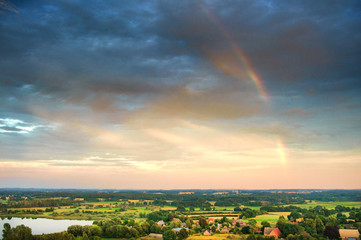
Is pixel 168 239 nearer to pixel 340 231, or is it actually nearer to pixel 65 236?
pixel 65 236

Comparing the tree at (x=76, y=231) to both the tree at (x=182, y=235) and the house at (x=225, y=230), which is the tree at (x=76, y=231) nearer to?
the tree at (x=182, y=235)

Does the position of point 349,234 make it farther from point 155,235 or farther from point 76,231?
point 76,231

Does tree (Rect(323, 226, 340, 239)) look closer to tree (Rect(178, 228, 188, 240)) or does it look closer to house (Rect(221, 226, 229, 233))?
house (Rect(221, 226, 229, 233))

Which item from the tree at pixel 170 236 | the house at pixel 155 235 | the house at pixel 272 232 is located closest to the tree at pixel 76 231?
the house at pixel 155 235

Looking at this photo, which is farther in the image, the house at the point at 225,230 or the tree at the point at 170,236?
the house at the point at 225,230

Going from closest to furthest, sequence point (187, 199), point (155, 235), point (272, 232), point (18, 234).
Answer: point (18, 234)
point (272, 232)
point (155, 235)
point (187, 199)

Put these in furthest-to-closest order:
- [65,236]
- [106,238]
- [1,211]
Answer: [1,211], [106,238], [65,236]

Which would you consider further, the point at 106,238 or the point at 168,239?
the point at 106,238

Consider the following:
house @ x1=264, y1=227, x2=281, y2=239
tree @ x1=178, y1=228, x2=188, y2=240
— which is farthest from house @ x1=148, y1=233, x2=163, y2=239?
house @ x1=264, y1=227, x2=281, y2=239

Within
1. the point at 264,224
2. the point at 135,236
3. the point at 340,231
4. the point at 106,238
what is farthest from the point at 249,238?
the point at 106,238

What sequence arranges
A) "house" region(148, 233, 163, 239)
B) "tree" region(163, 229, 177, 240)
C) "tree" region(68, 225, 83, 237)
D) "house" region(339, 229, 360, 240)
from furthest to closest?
"house" region(148, 233, 163, 239) < "tree" region(68, 225, 83, 237) < "tree" region(163, 229, 177, 240) < "house" region(339, 229, 360, 240)

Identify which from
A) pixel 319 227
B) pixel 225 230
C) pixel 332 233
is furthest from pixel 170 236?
pixel 319 227
